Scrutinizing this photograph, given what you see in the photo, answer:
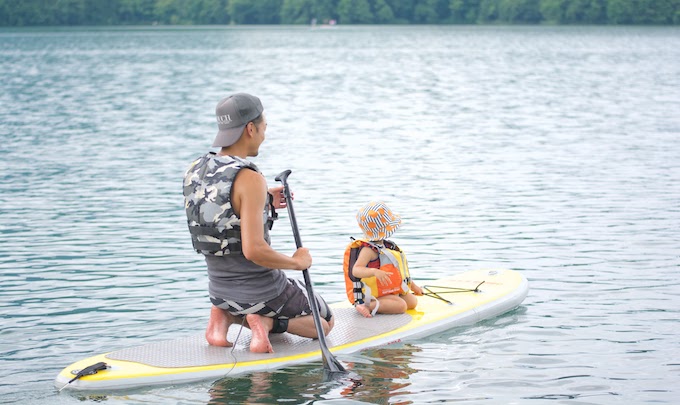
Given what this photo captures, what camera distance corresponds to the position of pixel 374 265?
29.7ft

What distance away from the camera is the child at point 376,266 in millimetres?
8953

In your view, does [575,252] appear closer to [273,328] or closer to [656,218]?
[656,218]

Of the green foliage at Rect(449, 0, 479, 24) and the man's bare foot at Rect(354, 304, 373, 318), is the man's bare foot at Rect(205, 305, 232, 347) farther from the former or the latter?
the green foliage at Rect(449, 0, 479, 24)

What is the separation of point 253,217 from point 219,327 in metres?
1.13

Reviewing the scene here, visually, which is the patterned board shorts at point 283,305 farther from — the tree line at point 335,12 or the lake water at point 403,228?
the tree line at point 335,12

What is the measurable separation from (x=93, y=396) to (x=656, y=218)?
31.8 feet

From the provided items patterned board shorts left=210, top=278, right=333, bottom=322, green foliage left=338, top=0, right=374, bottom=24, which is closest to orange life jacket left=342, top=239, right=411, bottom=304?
patterned board shorts left=210, top=278, right=333, bottom=322

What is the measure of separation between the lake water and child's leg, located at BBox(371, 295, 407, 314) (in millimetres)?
416

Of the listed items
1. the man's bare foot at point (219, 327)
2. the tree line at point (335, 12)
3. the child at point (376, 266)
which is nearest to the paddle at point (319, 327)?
the man's bare foot at point (219, 327)

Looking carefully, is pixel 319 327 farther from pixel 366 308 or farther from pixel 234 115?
pixel 234 115

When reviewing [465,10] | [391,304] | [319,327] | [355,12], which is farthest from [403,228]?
[355,12]

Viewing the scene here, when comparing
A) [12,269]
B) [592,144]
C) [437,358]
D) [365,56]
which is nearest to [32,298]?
[12,269]

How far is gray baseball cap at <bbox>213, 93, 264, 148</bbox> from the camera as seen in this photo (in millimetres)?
7742

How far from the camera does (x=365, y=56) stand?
78.6 metres
